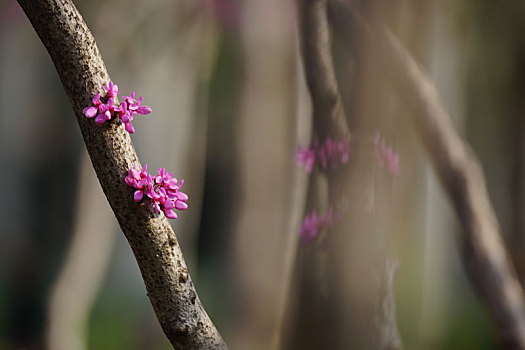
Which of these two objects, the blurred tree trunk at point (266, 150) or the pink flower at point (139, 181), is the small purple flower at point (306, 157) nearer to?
the blurred tree trunk at point (266, 150)

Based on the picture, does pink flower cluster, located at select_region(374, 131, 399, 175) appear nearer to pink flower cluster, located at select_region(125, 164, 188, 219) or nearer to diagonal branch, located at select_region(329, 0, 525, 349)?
diagonal branch, located at select_region(329, 0, 525, 349)

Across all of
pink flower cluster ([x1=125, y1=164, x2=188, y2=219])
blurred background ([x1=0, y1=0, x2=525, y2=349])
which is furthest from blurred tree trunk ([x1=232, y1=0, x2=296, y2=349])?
pink flower cluster ([x1=125, y1=164, x2=188, y2=219])

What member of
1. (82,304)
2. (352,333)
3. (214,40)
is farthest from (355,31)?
(82,304)

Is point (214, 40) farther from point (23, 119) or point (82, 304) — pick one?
point (82, 304)

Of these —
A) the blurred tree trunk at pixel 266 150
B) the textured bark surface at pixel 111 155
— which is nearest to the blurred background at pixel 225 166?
the blurred tree trunk at pixel 266 150

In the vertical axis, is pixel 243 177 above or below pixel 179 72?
below

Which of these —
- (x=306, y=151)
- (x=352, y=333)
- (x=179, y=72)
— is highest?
(x=179, y=72)

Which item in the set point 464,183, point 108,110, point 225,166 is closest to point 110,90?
point 108,110
